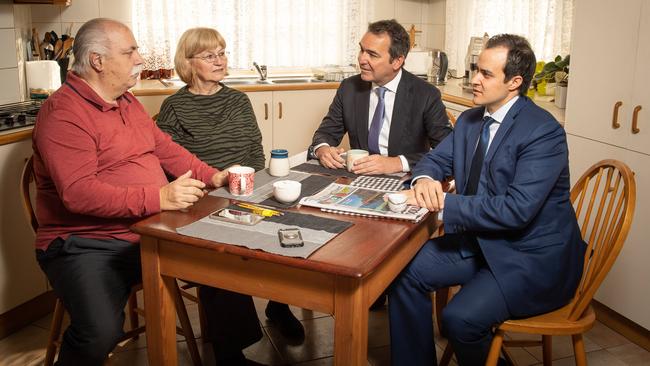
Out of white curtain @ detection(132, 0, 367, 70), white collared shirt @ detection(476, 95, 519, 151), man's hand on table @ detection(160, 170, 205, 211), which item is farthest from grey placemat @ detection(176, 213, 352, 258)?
white curtain @ detection(132, 0, 367, 70)

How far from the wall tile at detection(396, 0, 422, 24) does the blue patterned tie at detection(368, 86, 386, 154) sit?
7.08ft

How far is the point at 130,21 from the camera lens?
13.4ft

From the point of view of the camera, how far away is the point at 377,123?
273cm

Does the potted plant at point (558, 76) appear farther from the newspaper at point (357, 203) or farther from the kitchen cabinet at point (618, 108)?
the newspaper at point (357, 203)

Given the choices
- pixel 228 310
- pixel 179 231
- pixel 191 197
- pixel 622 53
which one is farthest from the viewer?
pixel 622 53

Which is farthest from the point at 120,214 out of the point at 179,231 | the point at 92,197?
the point at 179,231

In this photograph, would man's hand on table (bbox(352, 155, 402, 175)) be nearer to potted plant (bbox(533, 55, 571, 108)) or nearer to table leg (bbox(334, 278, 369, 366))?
table leg (bbox(334, 278, 369, 366))

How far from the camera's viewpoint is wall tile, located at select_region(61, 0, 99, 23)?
3.88m

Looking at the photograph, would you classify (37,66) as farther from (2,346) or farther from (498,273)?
(498,273)

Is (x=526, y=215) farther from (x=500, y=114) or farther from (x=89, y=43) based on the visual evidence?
(x=89, y=43)

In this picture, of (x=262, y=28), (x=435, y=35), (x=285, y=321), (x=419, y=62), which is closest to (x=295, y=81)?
(x=262, y=28)

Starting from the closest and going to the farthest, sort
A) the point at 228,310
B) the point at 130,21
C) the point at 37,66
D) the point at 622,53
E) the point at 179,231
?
the point at 179,231, the point at 228,310, the point at 622,53, the point at 37,66, the point at 130,21

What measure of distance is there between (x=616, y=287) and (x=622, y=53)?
94cm

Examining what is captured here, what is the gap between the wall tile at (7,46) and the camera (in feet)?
9.62
